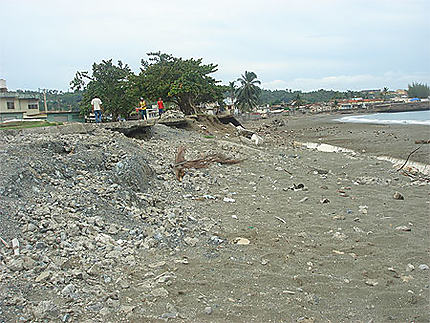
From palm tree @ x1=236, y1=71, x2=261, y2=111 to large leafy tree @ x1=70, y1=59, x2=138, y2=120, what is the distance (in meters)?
36.6

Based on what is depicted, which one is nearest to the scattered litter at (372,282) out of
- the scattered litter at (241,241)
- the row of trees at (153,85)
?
the scattered litter at (241,241)

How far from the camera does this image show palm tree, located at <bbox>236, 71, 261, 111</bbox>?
2424 inches

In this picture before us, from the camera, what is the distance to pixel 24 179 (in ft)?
17.6

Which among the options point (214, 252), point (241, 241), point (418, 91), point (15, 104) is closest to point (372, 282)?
point (241, 241)

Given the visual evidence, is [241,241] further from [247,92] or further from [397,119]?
[247,92]

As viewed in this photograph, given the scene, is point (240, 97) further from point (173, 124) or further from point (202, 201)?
point (202, 201)

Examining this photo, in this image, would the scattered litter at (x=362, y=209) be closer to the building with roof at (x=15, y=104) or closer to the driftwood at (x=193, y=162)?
the driftwood at (x=193, y=162)

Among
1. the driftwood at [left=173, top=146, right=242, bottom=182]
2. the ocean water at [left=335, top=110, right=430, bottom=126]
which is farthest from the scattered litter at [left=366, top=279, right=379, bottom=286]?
the ocean water at [left=335, top=110, right=430, bottom=126]

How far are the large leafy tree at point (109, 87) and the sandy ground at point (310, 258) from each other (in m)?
19.7

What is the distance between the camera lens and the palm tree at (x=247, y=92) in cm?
6156

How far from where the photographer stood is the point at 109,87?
88.6 ft

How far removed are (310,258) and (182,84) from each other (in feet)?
67.4

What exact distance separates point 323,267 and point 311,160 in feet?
30.3

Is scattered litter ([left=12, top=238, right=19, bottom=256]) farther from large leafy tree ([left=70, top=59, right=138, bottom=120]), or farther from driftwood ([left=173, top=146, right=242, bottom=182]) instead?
large leafy tree ([left=70, top=59, right=138, bottom=120])
